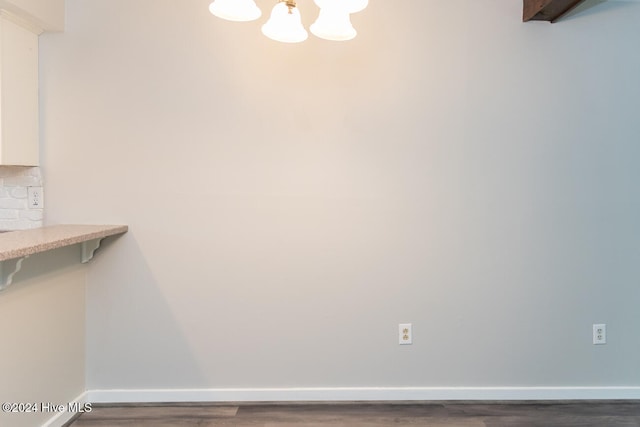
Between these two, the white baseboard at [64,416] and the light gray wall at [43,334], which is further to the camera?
the white baseboard at [64,416]

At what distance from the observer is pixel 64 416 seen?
1938mm

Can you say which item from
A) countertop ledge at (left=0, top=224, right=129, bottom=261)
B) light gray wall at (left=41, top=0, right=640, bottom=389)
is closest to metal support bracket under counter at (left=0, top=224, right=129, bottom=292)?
countertop ledge at (left=0, top=224, right=129, bottom=261)

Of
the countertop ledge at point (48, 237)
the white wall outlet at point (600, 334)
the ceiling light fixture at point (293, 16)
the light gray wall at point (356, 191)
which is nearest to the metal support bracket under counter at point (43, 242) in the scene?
the countertop ledge at point (48, 237)

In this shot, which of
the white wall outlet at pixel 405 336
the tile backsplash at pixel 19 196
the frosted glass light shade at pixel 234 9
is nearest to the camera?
the frosted glass light shade at pixel 234 9

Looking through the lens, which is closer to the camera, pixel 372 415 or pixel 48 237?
pixel 48 237

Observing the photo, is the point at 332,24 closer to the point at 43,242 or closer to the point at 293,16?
the point at 293,16

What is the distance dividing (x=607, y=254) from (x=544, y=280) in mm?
396

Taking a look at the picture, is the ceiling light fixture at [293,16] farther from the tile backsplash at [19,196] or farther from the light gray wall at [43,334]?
the tile backsplash at [19,196]

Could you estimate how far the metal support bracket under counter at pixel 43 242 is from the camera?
1.37 metres

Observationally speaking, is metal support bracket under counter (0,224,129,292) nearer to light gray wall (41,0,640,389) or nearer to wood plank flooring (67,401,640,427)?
light gray wall (41,0,640,389)

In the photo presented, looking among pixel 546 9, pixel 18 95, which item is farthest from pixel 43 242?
pixel 546 9

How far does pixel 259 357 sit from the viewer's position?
7.08 ft

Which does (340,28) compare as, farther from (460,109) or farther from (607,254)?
(607,254)

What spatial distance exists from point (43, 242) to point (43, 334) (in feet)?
1.98
